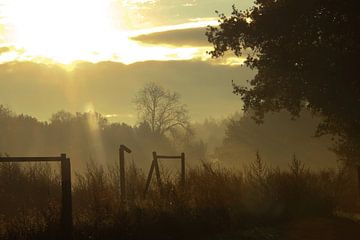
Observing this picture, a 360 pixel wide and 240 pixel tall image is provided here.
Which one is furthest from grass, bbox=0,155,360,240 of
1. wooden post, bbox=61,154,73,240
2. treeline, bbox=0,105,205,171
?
treeline, bbox=0,105,205,171

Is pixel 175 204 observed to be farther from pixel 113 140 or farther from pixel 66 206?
pixel 113 140

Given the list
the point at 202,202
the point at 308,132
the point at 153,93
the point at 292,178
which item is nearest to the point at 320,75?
the point at 292,178

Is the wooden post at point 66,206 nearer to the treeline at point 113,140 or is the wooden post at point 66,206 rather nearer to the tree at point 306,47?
the tree at point 306,47

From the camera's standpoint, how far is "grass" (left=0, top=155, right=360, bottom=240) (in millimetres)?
13078

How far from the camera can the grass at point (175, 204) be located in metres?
13.1

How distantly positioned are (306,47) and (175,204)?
775 centimetres

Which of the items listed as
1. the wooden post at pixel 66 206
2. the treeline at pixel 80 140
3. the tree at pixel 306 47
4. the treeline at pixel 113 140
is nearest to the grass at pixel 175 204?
the wooden post at pixel 66 206

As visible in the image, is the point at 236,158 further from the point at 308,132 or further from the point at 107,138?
the point at 107,138

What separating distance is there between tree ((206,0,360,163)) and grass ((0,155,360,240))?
2676 mm

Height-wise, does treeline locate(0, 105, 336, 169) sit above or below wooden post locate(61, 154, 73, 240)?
above

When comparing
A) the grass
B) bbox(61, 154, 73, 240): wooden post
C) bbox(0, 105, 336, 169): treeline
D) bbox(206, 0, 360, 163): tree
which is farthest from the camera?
bbox(0, 105, 336, 169): treeline

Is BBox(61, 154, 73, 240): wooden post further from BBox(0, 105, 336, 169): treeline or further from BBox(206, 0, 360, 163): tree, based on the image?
BBox(0, 105, 336, 169): treeline

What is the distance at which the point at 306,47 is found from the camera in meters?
20.2

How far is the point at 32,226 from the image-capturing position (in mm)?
12359
